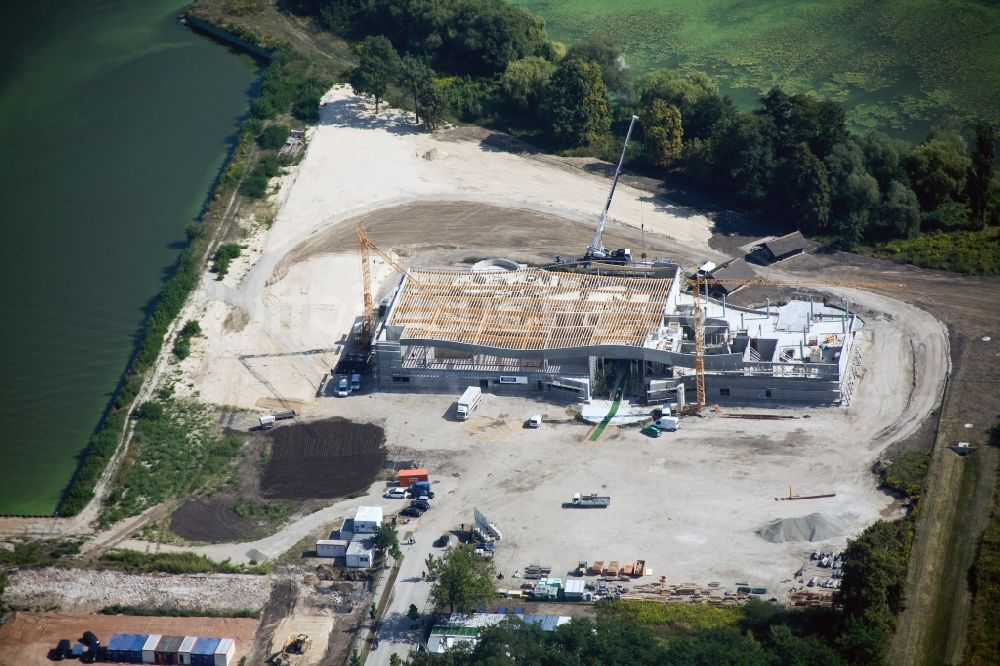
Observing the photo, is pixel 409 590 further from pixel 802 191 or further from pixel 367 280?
pixel 802 191

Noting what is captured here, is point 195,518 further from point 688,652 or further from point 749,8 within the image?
point 749,8

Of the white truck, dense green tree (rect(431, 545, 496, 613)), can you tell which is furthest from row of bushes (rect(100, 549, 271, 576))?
the white truck

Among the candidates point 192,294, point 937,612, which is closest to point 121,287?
point 192,294

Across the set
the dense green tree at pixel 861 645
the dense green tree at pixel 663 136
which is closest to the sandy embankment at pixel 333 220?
the dense green tree at pixel 663 136

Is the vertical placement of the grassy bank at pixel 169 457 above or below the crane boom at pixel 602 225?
below

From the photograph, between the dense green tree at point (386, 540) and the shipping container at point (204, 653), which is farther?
the dense green tree at point (386, 540)

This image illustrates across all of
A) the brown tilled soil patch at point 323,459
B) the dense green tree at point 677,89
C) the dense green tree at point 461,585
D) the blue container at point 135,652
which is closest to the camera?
the dense green tree at point 461,585

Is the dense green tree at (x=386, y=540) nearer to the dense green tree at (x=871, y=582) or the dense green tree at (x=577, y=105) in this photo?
the dense green tree at (x=871, y=582)

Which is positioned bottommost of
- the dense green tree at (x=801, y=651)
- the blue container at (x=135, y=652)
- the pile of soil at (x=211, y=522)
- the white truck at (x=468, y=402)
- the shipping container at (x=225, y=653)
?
the blue container at (x=135, y=652)

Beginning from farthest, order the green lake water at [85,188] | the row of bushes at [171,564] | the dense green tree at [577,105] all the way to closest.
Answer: the dense green tree at [577,105] → the green lake water at [85,188] → the row of bushes at [171,564]
